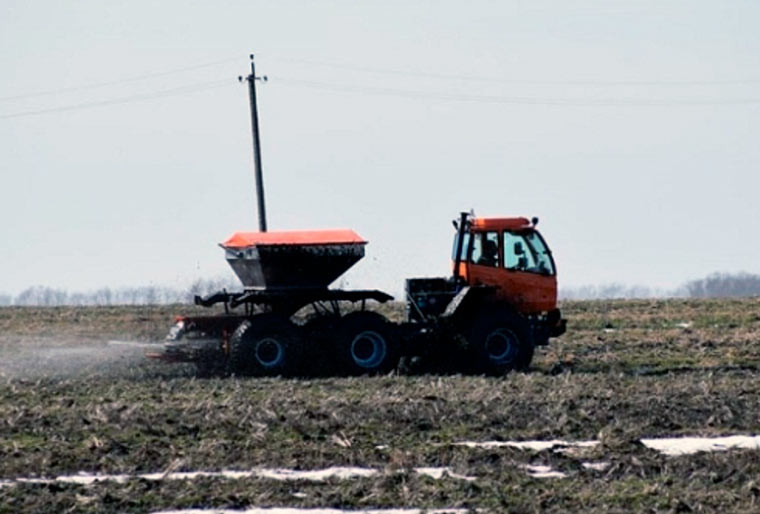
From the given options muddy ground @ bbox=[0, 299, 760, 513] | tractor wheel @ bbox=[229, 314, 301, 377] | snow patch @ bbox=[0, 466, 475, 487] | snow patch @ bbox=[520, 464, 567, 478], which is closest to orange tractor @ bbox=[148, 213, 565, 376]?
tractor wheel @ bbox=[229, 314, 301, 377]

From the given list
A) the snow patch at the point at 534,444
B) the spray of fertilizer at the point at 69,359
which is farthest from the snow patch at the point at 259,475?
the spray of fertilizer at the point at 69,359

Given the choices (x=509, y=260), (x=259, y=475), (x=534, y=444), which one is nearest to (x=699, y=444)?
(x=534, y=444)

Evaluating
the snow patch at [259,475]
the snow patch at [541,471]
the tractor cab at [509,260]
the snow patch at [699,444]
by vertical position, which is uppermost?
the tractor cab at [509,260]

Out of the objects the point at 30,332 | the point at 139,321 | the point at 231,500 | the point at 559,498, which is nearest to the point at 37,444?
the point at 231,500

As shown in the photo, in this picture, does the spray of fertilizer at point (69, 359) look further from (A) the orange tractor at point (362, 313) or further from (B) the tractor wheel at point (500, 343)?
(B) the tractor wheel at point (500, 343)

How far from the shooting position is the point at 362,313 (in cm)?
2886

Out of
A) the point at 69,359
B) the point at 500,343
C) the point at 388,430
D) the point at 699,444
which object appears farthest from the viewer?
the point at 69,359

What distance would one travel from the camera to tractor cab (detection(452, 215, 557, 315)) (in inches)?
1165

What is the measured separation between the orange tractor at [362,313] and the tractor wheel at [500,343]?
0.05 ft

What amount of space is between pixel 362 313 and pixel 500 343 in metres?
2.38

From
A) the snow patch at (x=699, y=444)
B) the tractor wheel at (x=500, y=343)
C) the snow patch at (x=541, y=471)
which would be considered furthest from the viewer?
the tractor wheel at (x=500, y=343)

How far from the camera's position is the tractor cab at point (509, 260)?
97.1ft

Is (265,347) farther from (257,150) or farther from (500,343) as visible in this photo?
(257,150)

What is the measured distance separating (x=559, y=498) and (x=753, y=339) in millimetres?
19801
